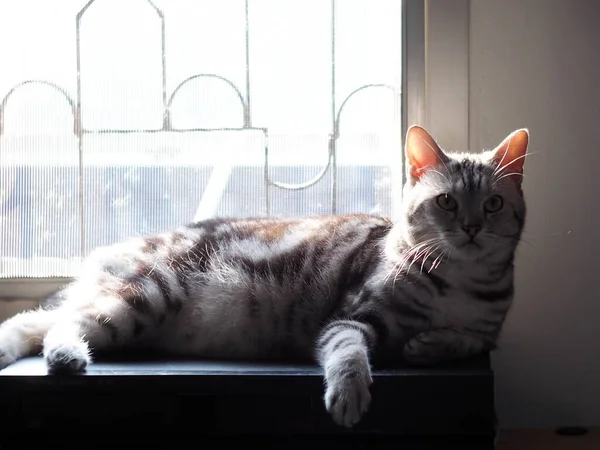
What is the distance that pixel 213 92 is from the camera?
1989 millimetres

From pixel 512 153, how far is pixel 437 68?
1.35ft

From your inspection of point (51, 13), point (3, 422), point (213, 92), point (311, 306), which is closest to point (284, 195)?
point (213, 92)

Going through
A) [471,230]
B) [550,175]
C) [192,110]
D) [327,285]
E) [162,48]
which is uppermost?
[162,48]

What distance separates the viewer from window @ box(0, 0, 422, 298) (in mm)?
1980

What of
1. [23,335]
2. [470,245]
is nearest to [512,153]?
[470,245]

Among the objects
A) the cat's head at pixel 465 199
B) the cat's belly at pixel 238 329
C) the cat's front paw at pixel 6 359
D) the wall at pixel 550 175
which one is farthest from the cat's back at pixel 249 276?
the wall at pixel 550 175

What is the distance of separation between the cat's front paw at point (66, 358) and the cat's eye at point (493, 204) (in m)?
0.78

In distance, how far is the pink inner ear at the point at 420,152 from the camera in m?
1.56

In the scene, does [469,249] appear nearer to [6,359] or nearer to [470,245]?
[470,245]

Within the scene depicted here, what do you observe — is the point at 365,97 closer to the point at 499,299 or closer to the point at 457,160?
the point at 457,160

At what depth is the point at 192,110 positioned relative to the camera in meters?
1.99

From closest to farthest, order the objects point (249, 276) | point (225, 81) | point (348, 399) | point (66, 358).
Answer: point (348, 399) → point (66, 358) → point (249, 276) → point (225, 81)

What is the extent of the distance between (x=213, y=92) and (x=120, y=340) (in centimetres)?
71

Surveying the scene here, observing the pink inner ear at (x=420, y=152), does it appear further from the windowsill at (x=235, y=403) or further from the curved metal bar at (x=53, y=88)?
the curved metal bar at (x=53, y=88)
